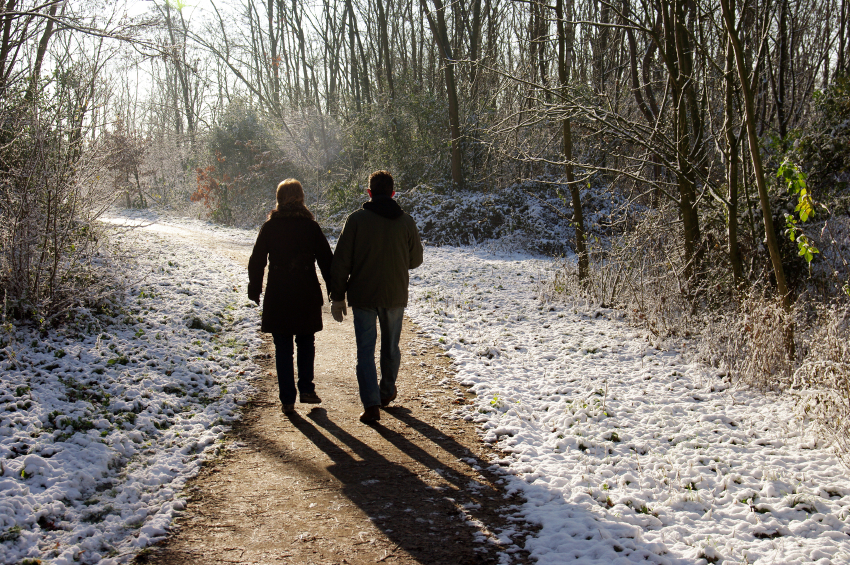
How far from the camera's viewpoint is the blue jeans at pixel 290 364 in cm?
530

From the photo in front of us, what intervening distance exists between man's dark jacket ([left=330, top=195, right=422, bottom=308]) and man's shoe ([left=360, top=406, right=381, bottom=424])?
0.99 metres

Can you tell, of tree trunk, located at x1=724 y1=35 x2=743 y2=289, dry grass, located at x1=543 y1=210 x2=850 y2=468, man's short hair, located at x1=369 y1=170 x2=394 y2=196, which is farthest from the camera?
tree trunk, located at x1=724 y1=35 x2=743 y2=289

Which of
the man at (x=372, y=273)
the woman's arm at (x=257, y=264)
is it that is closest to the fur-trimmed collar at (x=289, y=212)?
the woman's arm at (x=257, y=264)

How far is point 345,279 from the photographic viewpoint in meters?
5.11

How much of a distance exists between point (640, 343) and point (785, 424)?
2663mm

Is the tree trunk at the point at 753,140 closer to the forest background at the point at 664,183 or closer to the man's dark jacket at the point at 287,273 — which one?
the forest background at the point at 664,183

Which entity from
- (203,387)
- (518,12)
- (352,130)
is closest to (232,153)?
(352,130)

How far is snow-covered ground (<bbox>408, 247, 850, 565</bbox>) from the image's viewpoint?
11.0ft

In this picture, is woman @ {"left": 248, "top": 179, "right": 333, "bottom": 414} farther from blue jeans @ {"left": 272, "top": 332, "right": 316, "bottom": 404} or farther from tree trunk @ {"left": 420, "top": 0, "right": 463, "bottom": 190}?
tree trunk @ {"left": 420, "top": 0, "right": 463, "bottom": 190}

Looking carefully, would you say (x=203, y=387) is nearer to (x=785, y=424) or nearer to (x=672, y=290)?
(x=785, y=424)

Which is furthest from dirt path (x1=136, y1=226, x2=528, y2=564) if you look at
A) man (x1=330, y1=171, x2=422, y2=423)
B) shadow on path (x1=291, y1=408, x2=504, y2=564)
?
man (x1=330, y1=171, x2=422, y2=423)

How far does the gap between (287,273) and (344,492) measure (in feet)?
7.33

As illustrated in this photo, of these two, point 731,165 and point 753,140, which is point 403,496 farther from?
point 731,165

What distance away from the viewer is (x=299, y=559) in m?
3.16
